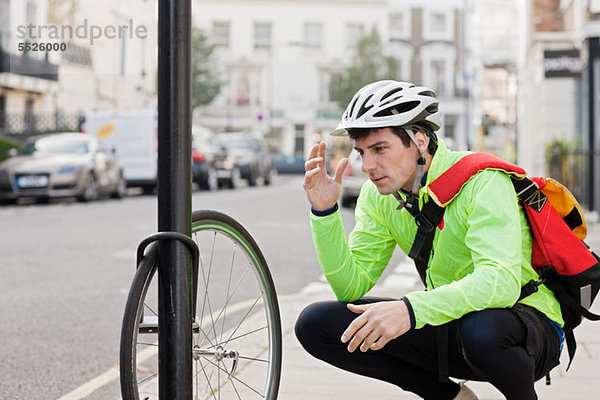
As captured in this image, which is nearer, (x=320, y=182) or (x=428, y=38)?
(x=320, y=182)

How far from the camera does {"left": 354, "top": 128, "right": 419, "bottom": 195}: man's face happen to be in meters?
3.10

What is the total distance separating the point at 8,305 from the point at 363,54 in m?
54.3

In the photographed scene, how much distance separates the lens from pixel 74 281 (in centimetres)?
815

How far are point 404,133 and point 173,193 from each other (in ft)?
2.60

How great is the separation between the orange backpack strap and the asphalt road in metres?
2.08

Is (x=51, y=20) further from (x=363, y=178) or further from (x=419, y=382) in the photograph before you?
(x=419, y=382)

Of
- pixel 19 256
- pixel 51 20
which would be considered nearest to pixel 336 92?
pixel 51 20

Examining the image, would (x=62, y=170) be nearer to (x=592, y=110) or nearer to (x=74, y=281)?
(x=592, y=110)

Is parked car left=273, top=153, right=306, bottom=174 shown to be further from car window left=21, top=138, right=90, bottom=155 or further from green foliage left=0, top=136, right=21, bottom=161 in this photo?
car window left=21, top=138, right=90, bottom=155

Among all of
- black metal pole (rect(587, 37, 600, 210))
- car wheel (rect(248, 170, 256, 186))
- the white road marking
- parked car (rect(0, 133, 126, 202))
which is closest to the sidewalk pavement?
the white road marking

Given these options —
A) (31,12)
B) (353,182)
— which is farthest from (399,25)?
(353,182)

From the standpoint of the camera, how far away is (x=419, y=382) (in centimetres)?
347

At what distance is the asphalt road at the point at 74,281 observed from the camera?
4914 mm
